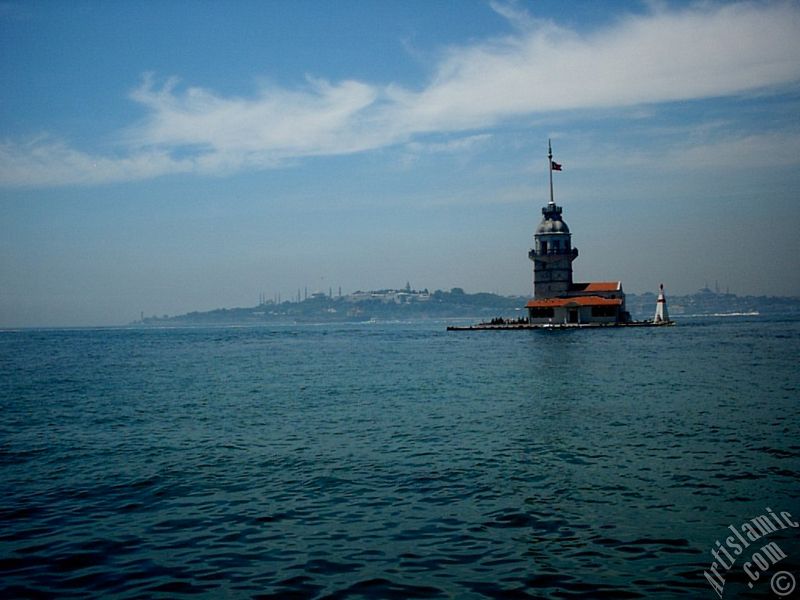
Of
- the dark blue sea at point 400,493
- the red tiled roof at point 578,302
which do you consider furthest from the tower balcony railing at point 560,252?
the dark blue sea at point 400,493

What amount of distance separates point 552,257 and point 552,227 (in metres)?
6.53

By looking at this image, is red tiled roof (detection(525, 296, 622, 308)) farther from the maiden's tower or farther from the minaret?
the minaret

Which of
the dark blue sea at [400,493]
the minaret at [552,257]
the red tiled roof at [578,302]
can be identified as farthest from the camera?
the minaret at [552,257]

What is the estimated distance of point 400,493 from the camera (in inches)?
556

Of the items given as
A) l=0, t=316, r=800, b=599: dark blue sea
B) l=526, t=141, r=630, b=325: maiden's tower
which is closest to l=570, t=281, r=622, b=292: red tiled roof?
l=526, t=141, r=630, b=325: maiden's tower

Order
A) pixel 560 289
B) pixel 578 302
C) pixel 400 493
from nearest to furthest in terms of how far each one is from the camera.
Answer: pixel 400 493
pixel 578 302
pixel 560 289

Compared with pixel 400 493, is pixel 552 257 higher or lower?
higher

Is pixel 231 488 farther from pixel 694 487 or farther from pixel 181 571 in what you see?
pixel 694 487

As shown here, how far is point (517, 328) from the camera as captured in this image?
11594 centimetres

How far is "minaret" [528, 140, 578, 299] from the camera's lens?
122m

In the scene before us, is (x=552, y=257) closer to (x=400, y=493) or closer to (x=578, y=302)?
(x=578, y=302)

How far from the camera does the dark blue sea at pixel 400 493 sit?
32.2 feet

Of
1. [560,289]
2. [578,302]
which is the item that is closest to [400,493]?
[578,302]

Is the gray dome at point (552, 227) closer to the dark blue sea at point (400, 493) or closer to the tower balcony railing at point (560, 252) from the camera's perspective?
the tower balcony railing at point (560, 252)
